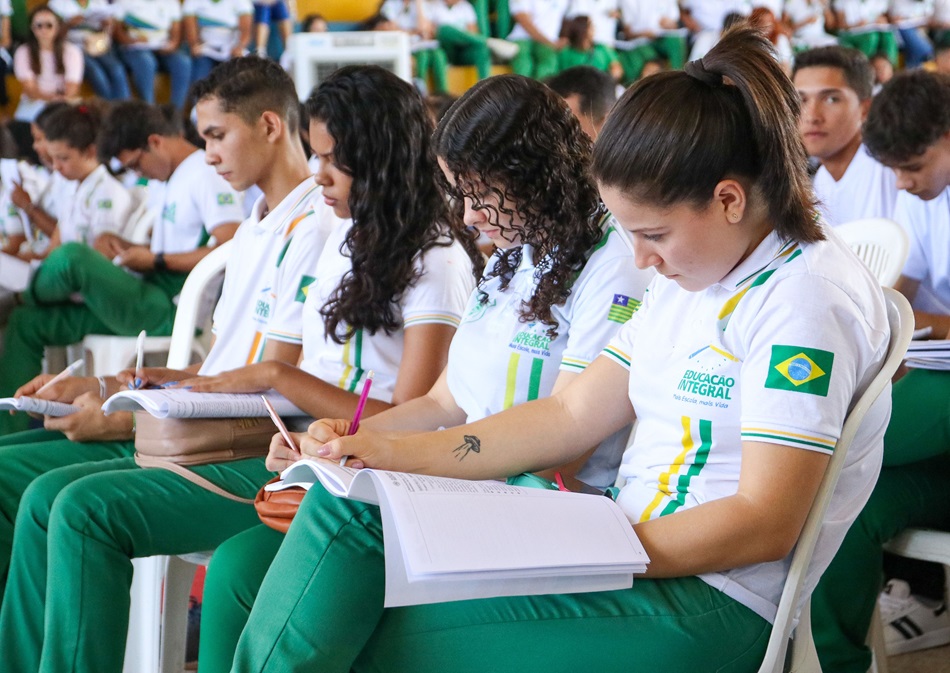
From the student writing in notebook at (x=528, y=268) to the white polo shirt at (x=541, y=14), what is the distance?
732 centimetres

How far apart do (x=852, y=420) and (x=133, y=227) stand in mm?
3593

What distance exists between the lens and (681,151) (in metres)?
1.12

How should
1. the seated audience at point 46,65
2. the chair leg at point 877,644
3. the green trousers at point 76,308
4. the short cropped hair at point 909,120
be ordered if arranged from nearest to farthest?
1. the chair leg at point 877,644
2. the short cropped hair at point 909,120
3. the green trousers at point 76,308
4. the seated audience at point 46,65

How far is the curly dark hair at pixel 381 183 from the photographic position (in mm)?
1917

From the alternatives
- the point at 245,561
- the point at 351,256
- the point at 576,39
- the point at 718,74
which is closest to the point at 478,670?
the point at 245,561

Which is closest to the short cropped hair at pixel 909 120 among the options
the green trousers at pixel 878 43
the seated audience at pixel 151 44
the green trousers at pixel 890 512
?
the green trousers at pixel 890 512

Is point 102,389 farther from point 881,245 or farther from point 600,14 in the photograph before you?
point 600,14

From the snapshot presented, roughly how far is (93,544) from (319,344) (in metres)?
0.58

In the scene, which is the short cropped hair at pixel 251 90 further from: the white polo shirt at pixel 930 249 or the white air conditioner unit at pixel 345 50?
the white air conditioner unit at pixel 345 50

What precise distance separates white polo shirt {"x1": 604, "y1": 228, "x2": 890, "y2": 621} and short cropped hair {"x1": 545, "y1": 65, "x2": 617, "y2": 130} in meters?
1.90

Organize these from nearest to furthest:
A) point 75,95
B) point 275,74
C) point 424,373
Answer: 1. point 424,373
2. point 275,74
3. point 75,95

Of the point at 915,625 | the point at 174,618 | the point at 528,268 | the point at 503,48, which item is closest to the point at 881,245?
the point at 915,625

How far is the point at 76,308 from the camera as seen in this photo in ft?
11.6

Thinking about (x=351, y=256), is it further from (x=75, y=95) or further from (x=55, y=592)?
(x=75, y=95)
